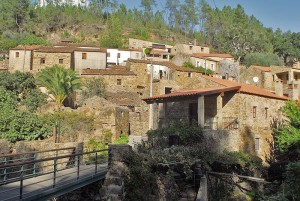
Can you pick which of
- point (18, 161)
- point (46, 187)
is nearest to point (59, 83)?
point (18, 161)

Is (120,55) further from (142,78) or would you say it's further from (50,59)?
(142,78)

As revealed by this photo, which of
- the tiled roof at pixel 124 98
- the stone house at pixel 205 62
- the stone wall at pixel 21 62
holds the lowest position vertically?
the tiled roof at pixel 124 98

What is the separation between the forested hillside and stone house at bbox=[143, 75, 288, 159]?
4444 cm

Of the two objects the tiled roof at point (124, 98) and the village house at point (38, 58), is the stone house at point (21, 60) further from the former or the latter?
the tiled roof at point (124, 98)

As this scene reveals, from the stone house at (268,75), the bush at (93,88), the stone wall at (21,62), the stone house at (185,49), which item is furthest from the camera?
the stone house at (185,49)

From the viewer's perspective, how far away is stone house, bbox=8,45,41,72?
48781mm

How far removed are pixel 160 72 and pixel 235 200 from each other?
29.9 m

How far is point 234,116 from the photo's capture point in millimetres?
26094

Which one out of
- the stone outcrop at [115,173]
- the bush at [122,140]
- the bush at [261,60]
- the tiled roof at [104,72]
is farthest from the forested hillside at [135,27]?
the stone outcrop at [115,173]

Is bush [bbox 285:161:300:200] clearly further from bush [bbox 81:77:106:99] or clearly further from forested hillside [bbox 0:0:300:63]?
forested hillside [bbox 0:0:300:63]

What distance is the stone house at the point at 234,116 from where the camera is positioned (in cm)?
2419

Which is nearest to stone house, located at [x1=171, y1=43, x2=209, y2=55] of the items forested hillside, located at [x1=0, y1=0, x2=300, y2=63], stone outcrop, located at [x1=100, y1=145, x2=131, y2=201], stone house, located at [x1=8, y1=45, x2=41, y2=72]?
forested hillside, located at [x1=0, y1=0, x2=300, y2=63]

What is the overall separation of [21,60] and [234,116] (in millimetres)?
33619

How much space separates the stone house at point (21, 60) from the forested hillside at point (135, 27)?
11.7 m
